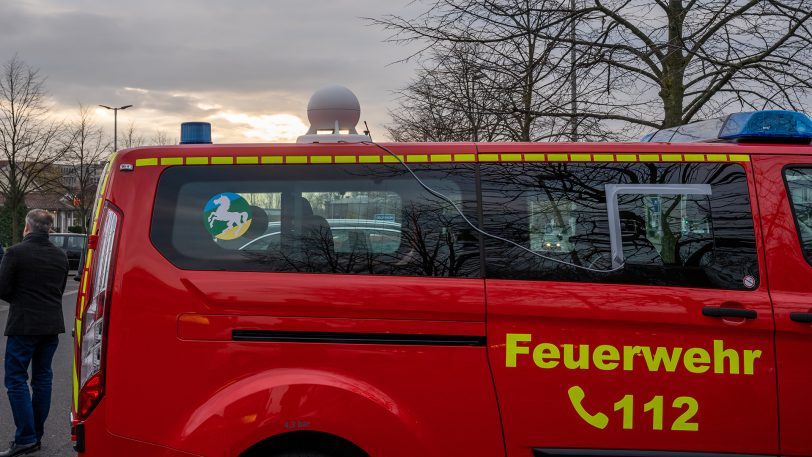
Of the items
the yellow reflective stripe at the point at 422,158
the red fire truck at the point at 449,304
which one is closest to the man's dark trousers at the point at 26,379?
the red fire truck at the point at 449,304

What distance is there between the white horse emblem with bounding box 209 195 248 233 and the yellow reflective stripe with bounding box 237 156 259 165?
0.17m

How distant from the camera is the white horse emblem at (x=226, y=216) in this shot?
3.09 m

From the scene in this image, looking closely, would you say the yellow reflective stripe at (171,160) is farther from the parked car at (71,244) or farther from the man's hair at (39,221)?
the parked car at (71,244)

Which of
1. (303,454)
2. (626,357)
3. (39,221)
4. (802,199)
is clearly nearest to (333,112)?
(303,454)

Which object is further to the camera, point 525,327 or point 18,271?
point 18,271

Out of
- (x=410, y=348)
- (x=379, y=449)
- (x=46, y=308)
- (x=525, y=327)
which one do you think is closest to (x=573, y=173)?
(x=525, y=327)

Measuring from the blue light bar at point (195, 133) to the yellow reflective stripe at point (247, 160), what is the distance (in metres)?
0.45

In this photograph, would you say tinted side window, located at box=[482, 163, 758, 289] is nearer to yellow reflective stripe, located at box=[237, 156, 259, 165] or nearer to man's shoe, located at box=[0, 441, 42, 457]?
yellow reflective stripe, located at box=[237, 156, 259, 165]

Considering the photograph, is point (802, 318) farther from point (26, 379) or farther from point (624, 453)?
point (26, 379)

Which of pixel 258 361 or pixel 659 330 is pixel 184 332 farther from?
pixel 659 330

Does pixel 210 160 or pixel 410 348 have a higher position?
pixel 210 160

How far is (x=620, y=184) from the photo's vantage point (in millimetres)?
3125

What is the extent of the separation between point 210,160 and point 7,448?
137 inches

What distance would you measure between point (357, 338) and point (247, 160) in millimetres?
915
